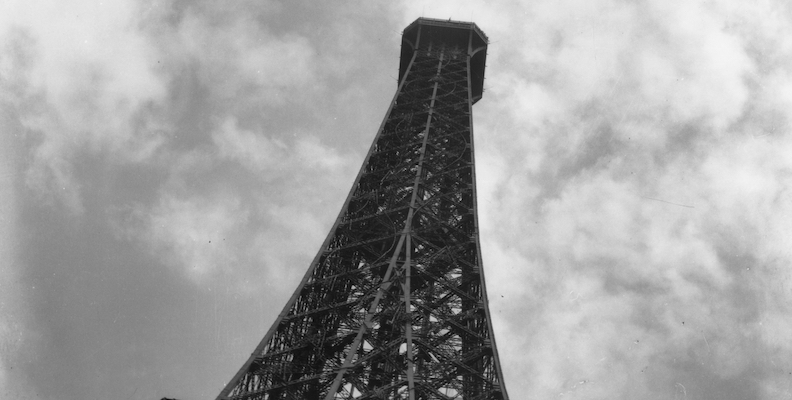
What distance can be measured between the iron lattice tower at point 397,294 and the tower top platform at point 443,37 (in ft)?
32.5

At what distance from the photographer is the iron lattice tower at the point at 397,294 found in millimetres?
38531

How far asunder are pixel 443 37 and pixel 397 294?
32.4 meters

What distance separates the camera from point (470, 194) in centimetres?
5419

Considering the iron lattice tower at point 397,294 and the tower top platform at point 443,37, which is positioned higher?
the tower top platform at point 443,37

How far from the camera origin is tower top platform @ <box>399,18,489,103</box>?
234 feet

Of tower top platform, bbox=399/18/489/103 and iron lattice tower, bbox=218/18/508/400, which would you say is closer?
iron lattice tower, bbox=218/18/508/400

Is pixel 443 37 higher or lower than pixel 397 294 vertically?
higher

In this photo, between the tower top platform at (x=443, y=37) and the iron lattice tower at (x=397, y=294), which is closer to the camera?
the iron lattice tower at (x=397, y=294)

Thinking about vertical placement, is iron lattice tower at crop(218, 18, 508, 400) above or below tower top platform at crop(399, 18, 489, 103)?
below

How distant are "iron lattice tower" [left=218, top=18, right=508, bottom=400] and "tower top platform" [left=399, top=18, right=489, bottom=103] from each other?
991cm

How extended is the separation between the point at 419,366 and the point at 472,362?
2568 mm

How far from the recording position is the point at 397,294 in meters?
43.2

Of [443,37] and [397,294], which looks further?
[443,37]

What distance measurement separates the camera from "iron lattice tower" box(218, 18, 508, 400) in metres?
38.5
